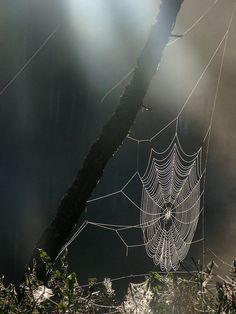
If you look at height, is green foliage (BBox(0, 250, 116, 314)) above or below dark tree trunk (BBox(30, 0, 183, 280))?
below

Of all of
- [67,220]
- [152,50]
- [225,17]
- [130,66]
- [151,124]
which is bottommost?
[67,220]

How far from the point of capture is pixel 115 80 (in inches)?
687

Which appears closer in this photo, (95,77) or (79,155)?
(95,77)

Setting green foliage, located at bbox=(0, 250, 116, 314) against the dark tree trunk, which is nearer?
green foliage, located at bbox=(0, 250, 116, 314)

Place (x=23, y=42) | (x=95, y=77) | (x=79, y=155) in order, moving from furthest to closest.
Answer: (x=79, y=155), (x=95, y=77), (x=23, y=42)

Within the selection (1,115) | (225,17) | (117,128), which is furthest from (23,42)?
(117,128)

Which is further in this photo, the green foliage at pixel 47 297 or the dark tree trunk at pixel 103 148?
the dark tree trunk at pixel 103 148

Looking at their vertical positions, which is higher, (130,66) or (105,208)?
(130,66)

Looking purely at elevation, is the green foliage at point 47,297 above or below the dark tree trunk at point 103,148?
below

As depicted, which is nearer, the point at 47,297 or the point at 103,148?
the point at 47,297

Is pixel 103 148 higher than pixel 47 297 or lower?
higher

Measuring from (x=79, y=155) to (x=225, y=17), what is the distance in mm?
5847

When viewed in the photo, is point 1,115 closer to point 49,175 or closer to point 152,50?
point 49,175

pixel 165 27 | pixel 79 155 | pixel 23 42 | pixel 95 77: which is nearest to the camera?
pixel 165 27
